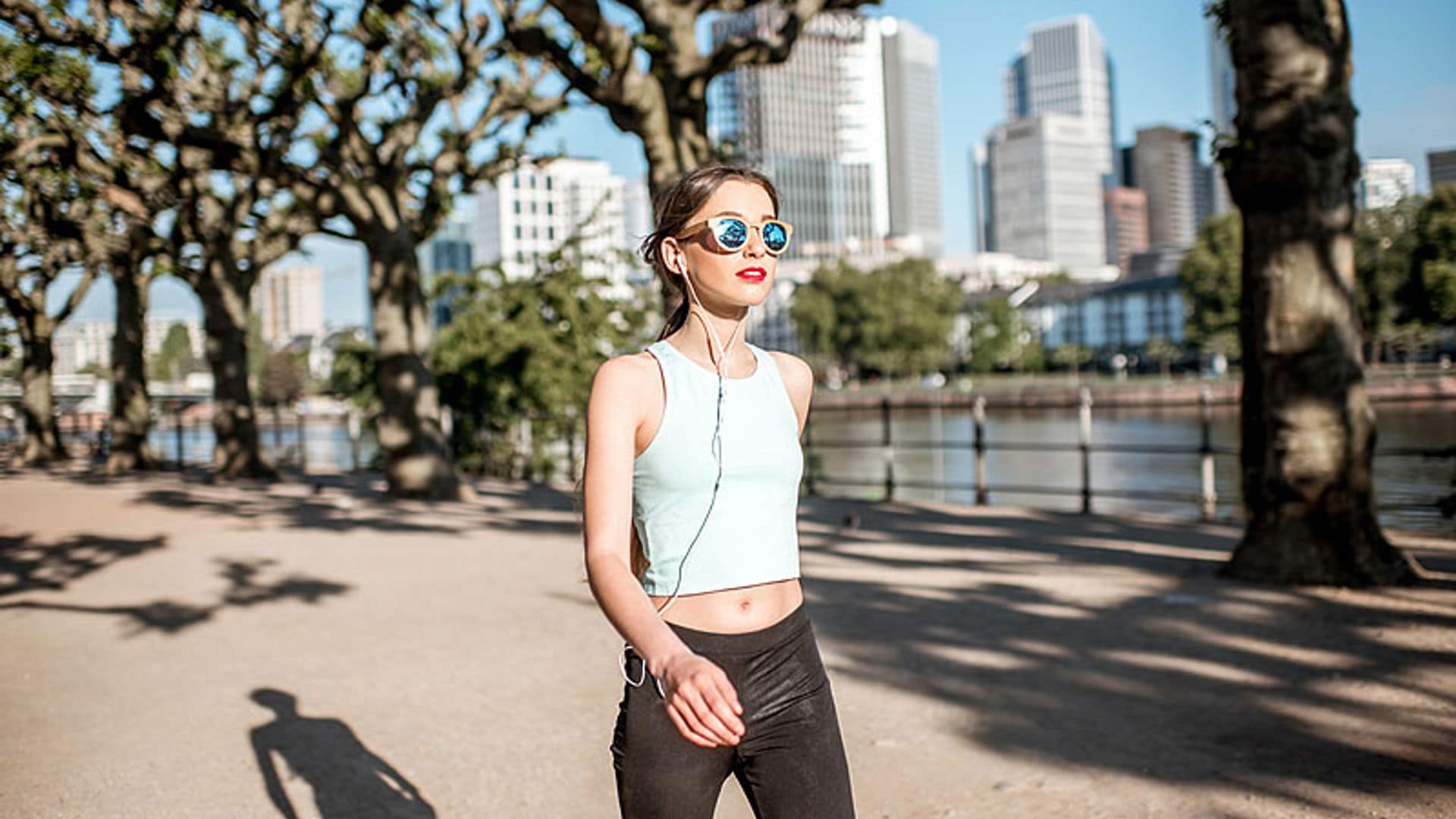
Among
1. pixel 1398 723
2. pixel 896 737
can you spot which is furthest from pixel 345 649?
pixel 1398 723

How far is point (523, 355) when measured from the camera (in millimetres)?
22438

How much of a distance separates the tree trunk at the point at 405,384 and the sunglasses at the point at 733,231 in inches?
597

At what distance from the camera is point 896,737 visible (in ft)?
17.2

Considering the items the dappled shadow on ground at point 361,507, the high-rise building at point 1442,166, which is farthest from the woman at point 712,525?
the high-rise building at point 1442,166

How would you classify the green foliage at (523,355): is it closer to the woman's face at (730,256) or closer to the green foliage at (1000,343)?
the woman's face at (730,256)

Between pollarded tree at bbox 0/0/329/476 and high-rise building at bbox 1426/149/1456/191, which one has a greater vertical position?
high-rise building at bbox 1426/149/1456/191

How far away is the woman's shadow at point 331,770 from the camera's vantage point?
4.49 m

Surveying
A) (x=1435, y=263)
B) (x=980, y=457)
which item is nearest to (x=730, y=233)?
(x=980, y=457)

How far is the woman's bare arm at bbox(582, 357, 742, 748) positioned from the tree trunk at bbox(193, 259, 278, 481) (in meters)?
20.8

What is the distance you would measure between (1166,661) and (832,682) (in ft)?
5.35

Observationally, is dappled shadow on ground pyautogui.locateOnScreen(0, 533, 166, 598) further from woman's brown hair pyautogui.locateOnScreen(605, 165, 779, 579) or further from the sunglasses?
the sunglasses

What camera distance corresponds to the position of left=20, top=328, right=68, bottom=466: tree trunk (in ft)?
92.3

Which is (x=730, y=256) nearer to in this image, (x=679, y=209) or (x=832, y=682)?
(x=679, y=209)

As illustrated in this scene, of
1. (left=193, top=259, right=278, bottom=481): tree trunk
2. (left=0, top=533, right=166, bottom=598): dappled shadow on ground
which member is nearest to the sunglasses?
(left=0, top=533, right=166, bottom=598): dappled shadow on ground
